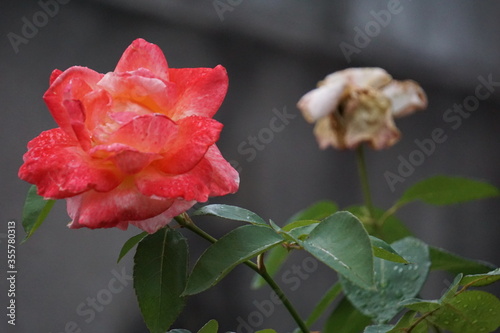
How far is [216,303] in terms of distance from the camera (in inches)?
55.1

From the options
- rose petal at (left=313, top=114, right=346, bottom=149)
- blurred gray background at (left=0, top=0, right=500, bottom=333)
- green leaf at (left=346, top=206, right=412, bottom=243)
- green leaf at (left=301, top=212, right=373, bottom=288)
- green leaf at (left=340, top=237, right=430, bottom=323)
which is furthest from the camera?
blurred gray background at (left=0, top=0, right=500, bottom=333)

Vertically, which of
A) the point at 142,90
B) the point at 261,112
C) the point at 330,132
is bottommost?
the point at 261,112

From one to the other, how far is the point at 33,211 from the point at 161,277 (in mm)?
82

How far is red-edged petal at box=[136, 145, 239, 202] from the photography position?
256 mm

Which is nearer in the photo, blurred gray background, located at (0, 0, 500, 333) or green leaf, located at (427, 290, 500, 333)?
green leaf, located at (427, 290, 500, 333)

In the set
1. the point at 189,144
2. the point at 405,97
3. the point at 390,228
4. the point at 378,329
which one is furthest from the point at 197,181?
the point at 405,97

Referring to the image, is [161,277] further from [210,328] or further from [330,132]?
[330,132]

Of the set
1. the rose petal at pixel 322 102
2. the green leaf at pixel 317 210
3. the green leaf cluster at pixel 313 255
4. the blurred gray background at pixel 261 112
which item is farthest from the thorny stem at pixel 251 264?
the blurred gray background at pixel 261 112

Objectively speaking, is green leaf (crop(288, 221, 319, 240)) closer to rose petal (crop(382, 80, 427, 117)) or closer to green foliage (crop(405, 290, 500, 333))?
green foliage (crop(405, 290, 500, 333))

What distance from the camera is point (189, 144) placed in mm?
265

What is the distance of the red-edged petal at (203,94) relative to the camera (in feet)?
0.95

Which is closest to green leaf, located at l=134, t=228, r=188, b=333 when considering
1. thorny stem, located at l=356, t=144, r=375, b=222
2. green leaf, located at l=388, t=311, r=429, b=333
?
green leaf, located at l=388, t=311, r=429, b=333

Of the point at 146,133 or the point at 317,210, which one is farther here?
the point at 317,210

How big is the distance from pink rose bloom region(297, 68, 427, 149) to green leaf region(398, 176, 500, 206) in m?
0.09
